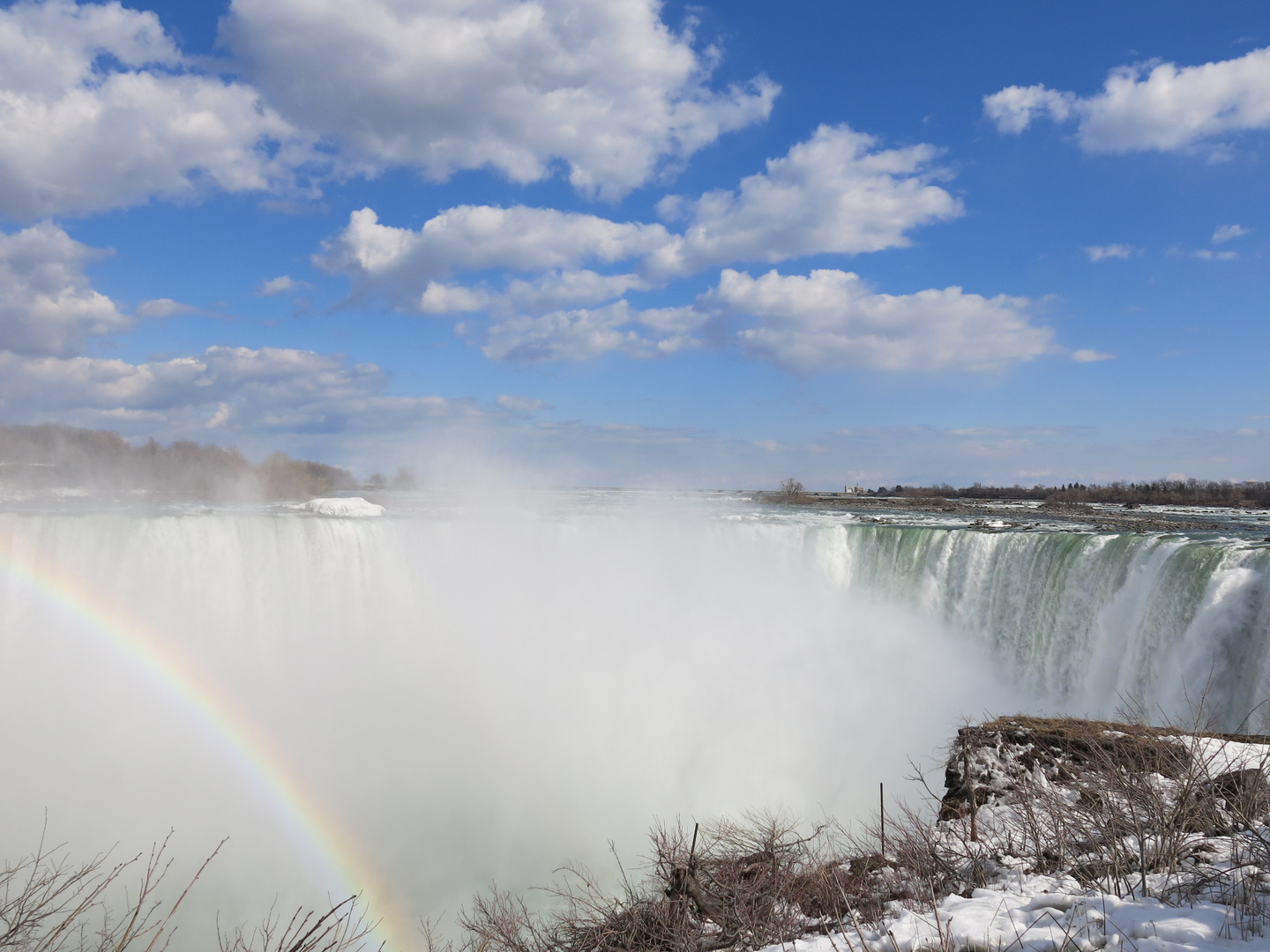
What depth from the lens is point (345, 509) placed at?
25.3m

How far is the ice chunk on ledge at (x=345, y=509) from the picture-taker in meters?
24.2

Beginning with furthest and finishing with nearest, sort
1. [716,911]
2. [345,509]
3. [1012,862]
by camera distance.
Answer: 1. [345,509]
2. [1012,862]
3. [716,911]

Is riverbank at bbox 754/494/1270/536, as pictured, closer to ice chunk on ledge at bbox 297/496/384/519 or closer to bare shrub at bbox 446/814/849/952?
bare shrub at bbox 446/814/849/952

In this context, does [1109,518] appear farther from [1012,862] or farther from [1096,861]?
[1096,861]

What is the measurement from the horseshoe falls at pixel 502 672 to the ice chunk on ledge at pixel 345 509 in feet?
6.65

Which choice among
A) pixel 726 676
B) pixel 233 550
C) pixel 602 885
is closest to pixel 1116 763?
pixel 602 885

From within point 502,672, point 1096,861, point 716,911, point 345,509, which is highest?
point 345,509

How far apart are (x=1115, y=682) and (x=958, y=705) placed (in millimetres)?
3646

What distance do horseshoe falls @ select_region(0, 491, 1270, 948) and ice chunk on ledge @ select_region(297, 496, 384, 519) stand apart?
2.03 m

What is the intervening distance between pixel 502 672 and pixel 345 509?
31.1 feet

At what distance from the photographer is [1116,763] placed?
6332mm

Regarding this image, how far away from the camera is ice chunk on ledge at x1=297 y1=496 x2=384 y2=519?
2422 cm

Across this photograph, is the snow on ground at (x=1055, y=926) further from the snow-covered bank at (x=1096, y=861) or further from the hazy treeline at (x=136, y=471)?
the hazy treeline at (x=136, y=471)

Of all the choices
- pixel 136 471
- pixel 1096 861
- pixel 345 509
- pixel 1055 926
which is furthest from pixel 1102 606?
pixel 136 471
